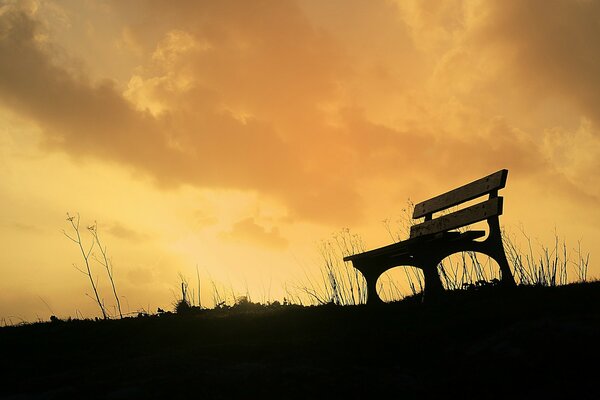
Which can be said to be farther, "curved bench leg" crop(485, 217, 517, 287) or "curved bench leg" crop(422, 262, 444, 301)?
"curved bench leg" crop(422, 262, 444, 301)

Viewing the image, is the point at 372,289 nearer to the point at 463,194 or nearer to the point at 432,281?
the point at 432,281

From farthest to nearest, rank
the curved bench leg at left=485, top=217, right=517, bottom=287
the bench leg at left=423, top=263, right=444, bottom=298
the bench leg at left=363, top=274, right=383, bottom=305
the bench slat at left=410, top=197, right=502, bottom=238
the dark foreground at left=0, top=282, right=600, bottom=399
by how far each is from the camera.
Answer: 1. the bench leg at left=363, top=274, right=383, bottom=305
2. the bench leg at left=423, top=263, right=444, bottom=298
3. the curved bench leg at left=485, top=217, right=517, bottom=287
4. the bench slat at left=410, top=197, right=502, bottom=238
5. the dark foreground at left=0, top=282, right=600, bottom=399

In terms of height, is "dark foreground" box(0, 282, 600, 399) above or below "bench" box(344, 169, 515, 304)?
below

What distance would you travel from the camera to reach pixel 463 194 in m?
8.41

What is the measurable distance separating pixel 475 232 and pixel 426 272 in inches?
36.9

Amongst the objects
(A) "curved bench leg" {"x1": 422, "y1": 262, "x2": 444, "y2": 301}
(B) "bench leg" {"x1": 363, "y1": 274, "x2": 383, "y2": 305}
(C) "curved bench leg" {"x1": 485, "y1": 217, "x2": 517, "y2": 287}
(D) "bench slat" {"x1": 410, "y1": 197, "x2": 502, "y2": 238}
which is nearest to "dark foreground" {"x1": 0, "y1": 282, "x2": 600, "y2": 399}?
(C) "curved bench leg" {"x1": 485, "y1": 217, "x2": 517, "y2": 287}

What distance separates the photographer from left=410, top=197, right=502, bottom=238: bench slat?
7.58 meters

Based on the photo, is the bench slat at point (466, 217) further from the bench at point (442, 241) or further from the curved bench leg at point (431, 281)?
the curved bench leg at point (431, 281)

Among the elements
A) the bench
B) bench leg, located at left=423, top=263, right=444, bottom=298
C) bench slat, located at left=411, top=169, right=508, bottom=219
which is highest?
bench slat, located at left=411, top=169, right=508, bottom=219

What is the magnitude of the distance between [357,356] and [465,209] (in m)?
3.34

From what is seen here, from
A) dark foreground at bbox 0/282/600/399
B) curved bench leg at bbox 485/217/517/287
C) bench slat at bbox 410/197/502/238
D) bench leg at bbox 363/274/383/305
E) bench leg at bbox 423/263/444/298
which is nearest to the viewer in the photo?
dark foreground at bbox 0/282/600/399

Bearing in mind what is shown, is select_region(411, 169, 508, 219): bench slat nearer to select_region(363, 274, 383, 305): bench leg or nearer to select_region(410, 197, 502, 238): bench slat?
select_region(410, 197, 502, 238): bench slat

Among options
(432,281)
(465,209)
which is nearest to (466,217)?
(465,209)

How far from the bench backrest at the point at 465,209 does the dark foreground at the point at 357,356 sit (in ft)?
3.17
